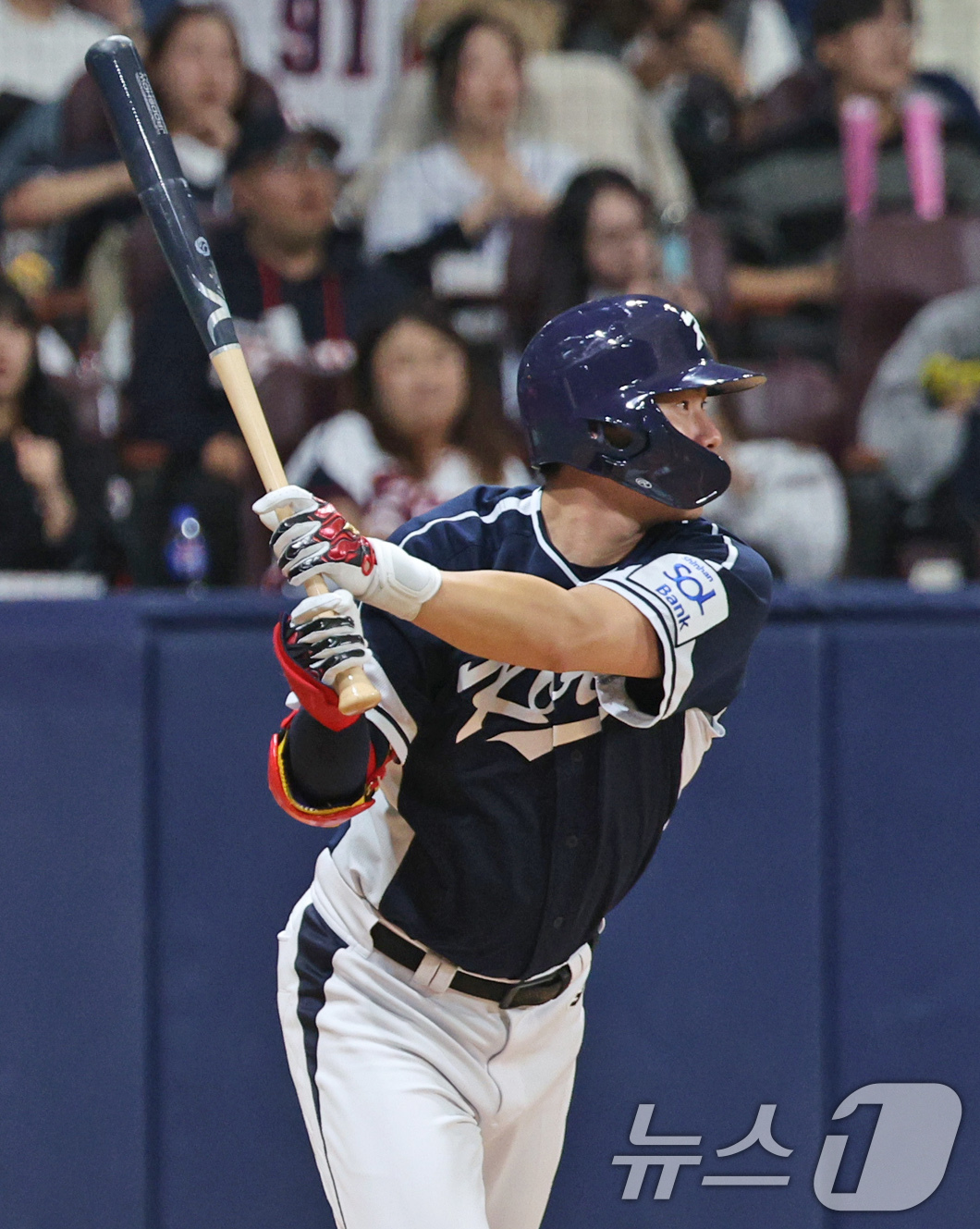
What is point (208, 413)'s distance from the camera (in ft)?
14.5

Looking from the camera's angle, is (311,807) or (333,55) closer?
(311,807)

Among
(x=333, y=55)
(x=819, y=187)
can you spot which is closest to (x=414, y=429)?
(x=819, y=187)

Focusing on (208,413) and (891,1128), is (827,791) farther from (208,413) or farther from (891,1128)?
(208,413)

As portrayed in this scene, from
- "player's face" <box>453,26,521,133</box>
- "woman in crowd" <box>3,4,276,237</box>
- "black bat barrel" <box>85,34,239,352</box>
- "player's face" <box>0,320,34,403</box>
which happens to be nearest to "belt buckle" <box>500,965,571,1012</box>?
"black bat barrel" <box>85,34,239,352</box>

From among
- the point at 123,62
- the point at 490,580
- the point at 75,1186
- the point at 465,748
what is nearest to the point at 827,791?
the point at 465,748

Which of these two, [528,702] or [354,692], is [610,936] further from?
[354,692]

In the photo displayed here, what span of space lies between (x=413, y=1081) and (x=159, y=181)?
45.0 inches

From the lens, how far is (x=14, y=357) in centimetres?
393

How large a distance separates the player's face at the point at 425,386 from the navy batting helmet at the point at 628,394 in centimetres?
216

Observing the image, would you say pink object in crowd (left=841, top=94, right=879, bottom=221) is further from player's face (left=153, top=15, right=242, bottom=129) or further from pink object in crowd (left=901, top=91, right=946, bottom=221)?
player's face (left=153, top=15, right=242, bottom=129)

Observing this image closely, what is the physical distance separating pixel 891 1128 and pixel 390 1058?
1048 mm

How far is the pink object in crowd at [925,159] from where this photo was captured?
17.3ft

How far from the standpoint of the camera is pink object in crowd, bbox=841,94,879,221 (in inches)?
207

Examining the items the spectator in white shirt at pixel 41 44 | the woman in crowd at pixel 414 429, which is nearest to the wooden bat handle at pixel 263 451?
the woman in crowd at pixel 414 429
